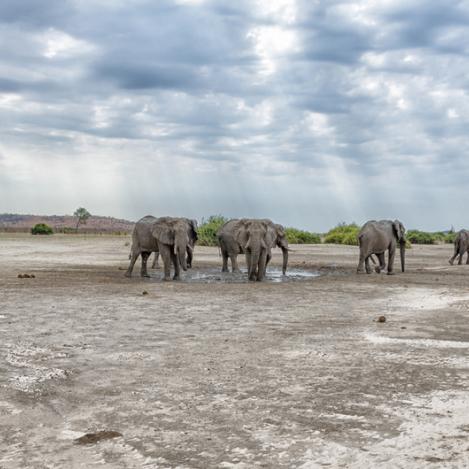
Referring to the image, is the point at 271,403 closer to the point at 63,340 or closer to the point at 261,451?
the point at 261,451

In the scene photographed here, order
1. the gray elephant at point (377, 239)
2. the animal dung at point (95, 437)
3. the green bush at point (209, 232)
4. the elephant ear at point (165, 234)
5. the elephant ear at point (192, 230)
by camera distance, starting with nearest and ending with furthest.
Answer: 1. the animal dung at point (95, 437)
2. the elephant ear at point (165, 234)
3. the elephant ear at point (192, 230)
4. the gray elephant at point (377, 239)
5. the green bush at point (209, 232)

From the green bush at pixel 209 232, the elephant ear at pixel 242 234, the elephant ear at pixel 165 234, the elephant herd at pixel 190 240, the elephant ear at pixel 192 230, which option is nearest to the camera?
the elephant herd at pixel 190 240

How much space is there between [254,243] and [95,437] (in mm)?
14643

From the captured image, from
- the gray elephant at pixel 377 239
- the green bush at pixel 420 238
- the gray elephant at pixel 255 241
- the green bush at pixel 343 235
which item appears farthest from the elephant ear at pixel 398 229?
the green bush at pixel 420 238

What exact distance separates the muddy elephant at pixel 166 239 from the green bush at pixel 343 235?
33.4m

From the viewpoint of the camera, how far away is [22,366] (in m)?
7.62

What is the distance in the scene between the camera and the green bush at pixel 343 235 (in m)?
53.0

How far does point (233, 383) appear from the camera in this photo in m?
6.89

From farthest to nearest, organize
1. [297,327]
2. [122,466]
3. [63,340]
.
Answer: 1. [297,327]
2. [63,340]
3. [122,466]

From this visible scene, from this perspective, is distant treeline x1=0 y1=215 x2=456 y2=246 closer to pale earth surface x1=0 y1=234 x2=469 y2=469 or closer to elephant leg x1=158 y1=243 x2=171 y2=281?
elephant leg x1=158 y1=243 x2=171 y2=281

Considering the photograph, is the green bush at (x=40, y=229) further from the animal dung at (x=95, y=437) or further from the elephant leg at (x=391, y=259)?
the animal dung at (x=95, y=437)

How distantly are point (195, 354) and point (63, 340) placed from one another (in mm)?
2090

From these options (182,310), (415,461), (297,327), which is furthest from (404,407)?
(182,310)

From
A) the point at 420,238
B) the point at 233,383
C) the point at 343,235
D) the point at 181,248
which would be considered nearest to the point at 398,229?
the point at 181,248
